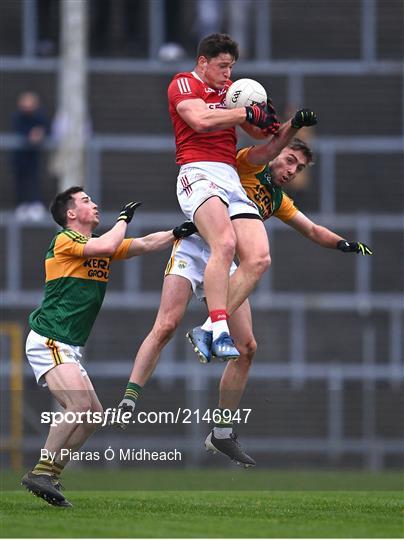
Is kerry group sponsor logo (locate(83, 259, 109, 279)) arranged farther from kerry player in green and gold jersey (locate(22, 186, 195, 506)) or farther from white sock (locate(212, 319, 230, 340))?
white sock (locate(212, 319, 230, 340))

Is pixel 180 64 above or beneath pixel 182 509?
above

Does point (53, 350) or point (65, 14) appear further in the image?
point (65, 14)

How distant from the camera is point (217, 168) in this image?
13.2m

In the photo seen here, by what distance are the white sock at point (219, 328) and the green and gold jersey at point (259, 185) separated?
4.32ft

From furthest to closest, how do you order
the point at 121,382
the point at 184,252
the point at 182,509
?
the point at 121,382
the point at 184,252
the point at 182,509

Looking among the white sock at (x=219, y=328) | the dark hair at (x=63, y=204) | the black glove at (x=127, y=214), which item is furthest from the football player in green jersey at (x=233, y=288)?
the dark hair at (x=63, y=204)

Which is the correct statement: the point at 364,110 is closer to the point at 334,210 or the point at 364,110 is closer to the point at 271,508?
the point at 334,210

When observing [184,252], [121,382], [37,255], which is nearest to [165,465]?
[121,382]

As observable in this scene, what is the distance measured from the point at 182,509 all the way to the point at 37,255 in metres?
10.6

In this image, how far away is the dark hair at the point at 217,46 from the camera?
42.7 feet

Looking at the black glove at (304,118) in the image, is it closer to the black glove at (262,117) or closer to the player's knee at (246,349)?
the black glove at (262,117)

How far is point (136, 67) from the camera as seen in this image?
945 inches

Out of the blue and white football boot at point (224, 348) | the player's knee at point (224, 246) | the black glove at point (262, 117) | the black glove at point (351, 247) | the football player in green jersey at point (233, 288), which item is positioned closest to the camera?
the blue and white football boot at point (224, 348)

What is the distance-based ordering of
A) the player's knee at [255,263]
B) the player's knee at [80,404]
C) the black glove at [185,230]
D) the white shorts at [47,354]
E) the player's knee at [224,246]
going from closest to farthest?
the player's knee at [80,404] → the white shorts at [47,354] → the player's knee at [224,246] → the player's knee at [255,263] → the black glove at [185,230]
